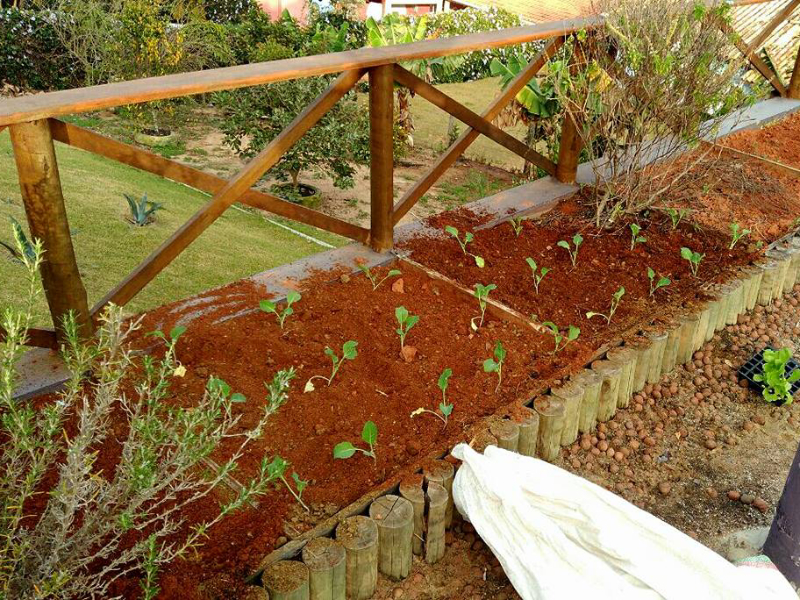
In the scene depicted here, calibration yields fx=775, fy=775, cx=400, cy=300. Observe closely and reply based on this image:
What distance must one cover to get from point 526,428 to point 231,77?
1.70 m

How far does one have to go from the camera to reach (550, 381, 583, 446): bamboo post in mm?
3076

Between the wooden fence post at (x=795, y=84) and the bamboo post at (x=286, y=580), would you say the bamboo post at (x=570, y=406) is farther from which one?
the wooden fence post at (x=795, y=84)

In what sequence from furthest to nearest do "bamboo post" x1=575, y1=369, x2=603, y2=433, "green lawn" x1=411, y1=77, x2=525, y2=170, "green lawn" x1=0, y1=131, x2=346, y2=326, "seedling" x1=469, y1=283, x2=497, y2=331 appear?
1. "green lawn" x1=411, y1=77, x2=525, y2=170
2. "green lawn" x1=0, y1=131, x2=346, y2=326
3. "seedling" x1=469, y1=283, x2=497, y2=331
4. "bamboo post" x1=575, y1=369, x2=603, y2=433

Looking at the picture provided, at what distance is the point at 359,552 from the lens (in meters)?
2.35

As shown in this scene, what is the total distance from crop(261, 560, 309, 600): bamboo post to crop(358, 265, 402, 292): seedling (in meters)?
1.65

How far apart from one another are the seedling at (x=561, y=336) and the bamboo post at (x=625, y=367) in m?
0.18

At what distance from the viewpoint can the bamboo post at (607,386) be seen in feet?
10.7

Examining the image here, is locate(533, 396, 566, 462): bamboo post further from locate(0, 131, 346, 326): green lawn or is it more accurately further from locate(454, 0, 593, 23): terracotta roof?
locate(454, 0, 593, 23): terracotta roof

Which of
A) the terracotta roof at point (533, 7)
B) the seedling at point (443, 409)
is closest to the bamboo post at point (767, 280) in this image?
the seedling at point (443, 409)

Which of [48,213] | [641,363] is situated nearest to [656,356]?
[641,363]

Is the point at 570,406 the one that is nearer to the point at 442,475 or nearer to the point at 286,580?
the point at 442,475

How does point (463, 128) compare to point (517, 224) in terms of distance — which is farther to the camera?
point (463, 128)

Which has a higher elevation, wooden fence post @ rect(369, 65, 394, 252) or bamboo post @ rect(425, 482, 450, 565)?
wooden fence post @ rect(369, 65, 394, 252)

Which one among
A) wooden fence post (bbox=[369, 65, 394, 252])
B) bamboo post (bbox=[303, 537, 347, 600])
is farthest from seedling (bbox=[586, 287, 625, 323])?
bamboo post (bbox=[303, 537, 347, 600])
